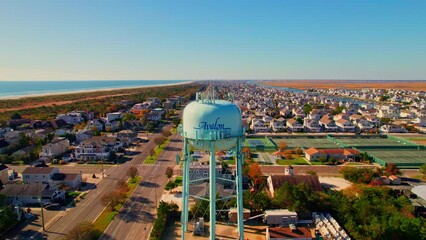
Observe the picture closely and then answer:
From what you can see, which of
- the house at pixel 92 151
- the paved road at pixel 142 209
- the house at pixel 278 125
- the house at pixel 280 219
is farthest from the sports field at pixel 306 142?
the house at pixel 92 151

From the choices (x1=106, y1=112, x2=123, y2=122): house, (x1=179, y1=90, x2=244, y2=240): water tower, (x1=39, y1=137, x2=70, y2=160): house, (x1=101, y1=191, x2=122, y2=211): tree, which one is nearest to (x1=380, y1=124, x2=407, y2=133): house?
(x1=101, y1=191, x2=122, y2=211): tree

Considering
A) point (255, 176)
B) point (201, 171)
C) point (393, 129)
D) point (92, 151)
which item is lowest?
point (255, 176)

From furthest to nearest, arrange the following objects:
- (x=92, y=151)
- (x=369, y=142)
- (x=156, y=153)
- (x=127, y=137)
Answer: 1. (x=127, y=137)
2. (x=369, y=142)
3. (x=156, y=153)
4. (x=92, y=151)

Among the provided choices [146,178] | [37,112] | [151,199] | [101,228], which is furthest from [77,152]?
[37,112]

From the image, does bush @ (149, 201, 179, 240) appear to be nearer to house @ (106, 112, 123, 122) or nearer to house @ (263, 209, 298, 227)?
house @ (263, 209, 298, 227)

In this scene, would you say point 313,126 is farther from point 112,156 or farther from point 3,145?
point 3,145

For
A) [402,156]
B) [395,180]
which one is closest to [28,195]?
[395,180]

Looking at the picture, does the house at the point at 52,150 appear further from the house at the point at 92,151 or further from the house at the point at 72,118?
the house at the point at 72,118
